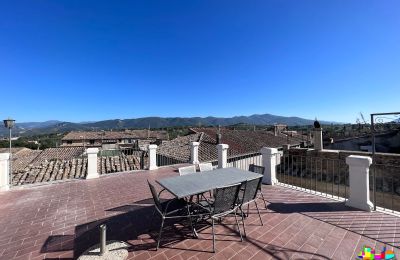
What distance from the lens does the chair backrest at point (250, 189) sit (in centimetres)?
348

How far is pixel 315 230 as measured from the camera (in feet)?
11.6

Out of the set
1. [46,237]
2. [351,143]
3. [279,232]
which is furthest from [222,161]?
[351,143]

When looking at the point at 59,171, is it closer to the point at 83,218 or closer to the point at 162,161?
the point at 162,161

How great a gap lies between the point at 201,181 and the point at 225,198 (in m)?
0.78

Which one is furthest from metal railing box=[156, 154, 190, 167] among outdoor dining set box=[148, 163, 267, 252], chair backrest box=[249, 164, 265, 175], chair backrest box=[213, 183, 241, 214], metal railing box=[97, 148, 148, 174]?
chair backrest box=[213, 183, 241, 214]

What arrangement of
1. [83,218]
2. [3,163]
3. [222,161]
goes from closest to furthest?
[83,218] → [3,163] → [222,161]

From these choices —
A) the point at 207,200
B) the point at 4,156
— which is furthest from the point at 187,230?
the point at 4,156

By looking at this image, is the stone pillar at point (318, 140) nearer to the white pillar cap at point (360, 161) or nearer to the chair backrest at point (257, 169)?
the white pillar cap at point (360, 161)

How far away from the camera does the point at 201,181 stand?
154 inches

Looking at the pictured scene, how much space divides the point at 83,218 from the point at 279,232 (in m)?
3.83

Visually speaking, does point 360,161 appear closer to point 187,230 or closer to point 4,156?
point 187,230

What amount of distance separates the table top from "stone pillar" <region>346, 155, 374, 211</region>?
222 cm

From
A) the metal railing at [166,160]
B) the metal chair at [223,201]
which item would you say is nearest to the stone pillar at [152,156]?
the metal railing at [166,160]

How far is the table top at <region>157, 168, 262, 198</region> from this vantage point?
3398 mm
